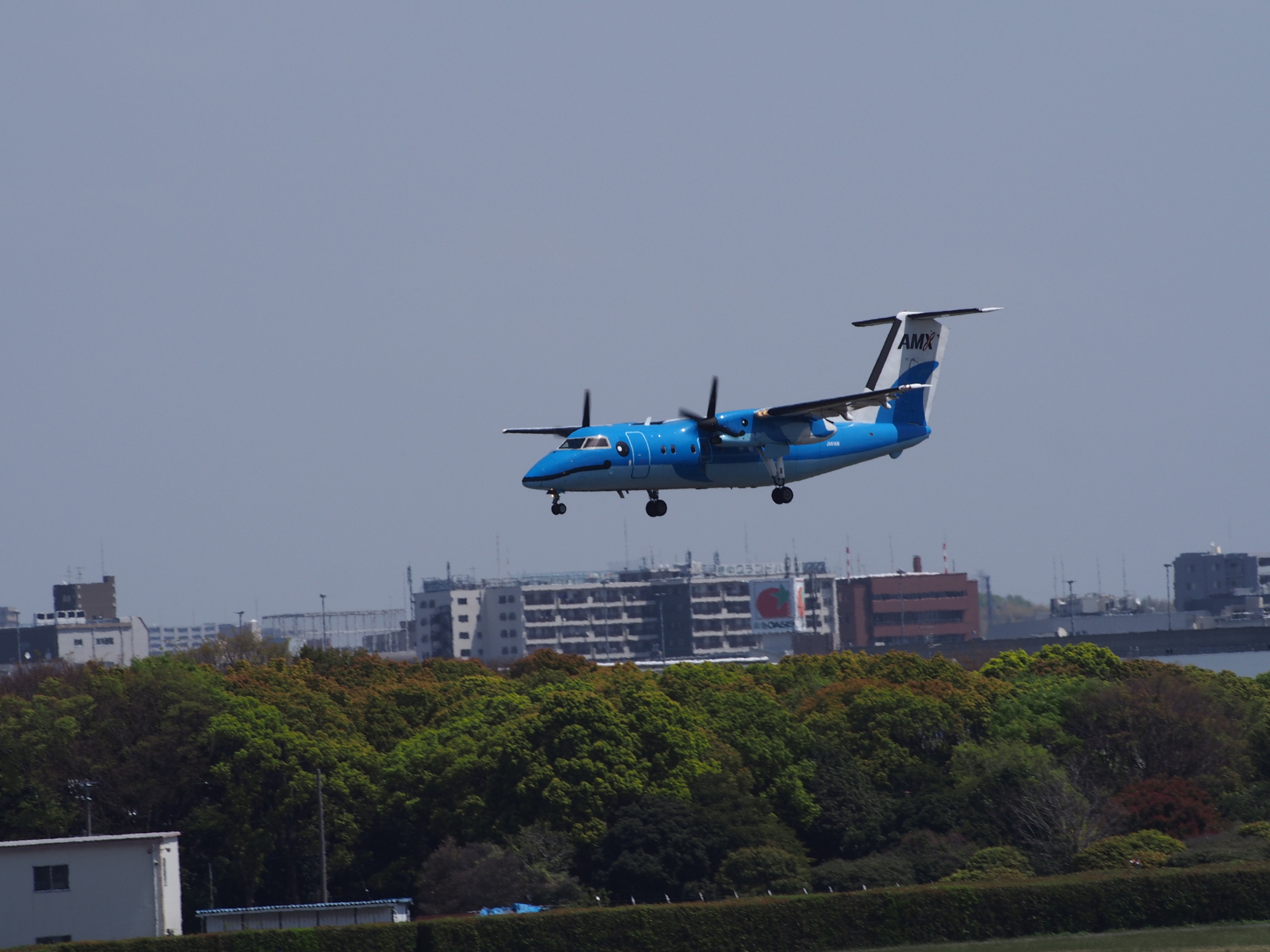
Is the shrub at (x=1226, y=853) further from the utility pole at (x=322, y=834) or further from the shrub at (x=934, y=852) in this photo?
the utility pole at (x=322, y=834)

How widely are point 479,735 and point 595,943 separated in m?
27.3

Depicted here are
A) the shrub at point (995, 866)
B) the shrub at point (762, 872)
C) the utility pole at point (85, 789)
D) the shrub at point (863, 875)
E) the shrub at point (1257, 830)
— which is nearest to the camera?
the shrub at point (995, 866)

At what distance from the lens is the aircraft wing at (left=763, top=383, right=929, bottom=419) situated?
49250mm

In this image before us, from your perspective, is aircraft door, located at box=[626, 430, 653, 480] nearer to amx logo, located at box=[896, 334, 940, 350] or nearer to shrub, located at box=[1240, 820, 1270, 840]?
amx logo, located at box=[896, 334, 940, 350]

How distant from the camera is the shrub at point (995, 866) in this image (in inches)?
2280

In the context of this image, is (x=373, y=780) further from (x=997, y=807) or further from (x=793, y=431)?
(x=793, y=431)

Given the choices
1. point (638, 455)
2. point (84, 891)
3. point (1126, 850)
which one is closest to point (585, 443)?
point (638, 455)

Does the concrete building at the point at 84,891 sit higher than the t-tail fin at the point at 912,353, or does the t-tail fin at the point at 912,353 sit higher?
the t-tail fin at the point at 912,353

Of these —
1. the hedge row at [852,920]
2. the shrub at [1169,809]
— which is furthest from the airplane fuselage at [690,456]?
the shrub at [1169,809]

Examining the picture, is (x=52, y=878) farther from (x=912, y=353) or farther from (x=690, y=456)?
(x=912, y=353)

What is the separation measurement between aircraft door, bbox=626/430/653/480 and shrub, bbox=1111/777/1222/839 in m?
29.7

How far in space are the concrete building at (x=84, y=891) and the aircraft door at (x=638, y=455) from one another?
22.8 m

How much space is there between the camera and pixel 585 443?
46094mm

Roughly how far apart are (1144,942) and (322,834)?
37159mm
